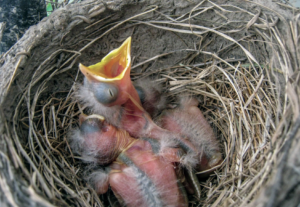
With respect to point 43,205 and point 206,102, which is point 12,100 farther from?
point 206,102

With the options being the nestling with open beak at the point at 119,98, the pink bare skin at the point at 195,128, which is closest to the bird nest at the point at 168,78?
the pink bare skin at the point at 195,128

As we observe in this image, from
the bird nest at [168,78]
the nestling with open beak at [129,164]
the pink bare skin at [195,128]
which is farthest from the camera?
the pink bare skin at [195,128]

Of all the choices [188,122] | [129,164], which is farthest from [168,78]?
[129,164]

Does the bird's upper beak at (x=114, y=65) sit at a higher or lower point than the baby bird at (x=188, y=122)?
higher

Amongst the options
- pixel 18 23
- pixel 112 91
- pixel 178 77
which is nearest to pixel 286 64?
pixel 178 77

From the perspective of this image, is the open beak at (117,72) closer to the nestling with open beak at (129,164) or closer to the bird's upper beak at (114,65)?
the bird's upper beak at (114,65)

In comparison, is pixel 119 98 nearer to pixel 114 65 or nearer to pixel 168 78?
pixel 114 65

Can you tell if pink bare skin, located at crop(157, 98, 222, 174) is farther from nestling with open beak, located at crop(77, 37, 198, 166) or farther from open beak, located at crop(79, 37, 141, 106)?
open beak, located at crop(79, 37, 141, 106)
